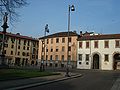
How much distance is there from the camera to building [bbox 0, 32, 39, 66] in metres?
93.0

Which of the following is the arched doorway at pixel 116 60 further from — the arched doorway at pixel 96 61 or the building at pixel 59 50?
the building at pixel 59 50

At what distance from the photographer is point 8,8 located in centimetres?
2092

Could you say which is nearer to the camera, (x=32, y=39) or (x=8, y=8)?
(x=8, y=8)

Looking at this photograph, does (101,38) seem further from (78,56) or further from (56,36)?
(56,36)

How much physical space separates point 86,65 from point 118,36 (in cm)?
1285

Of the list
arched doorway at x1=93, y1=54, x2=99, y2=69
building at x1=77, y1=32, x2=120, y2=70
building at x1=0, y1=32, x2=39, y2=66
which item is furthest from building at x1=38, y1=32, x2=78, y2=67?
building at x1=0, y1=32, x2=39, y2=66

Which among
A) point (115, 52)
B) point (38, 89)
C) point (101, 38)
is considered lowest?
point (38, 89)

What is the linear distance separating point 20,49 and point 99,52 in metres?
41.4

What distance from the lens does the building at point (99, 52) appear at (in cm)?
6612

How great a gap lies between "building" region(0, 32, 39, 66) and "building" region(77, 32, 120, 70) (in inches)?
1099

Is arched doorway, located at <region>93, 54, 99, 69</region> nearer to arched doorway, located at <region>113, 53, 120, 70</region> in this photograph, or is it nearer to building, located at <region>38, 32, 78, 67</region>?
arched doorway, located at <region>113, 53, 120, 70</region>

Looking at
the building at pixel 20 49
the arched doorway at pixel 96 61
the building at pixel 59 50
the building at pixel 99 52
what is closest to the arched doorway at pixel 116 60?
the building at pixel 99 52

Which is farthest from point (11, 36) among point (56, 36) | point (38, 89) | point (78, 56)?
point (38, 89)

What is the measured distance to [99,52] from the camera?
6850 centimetres
